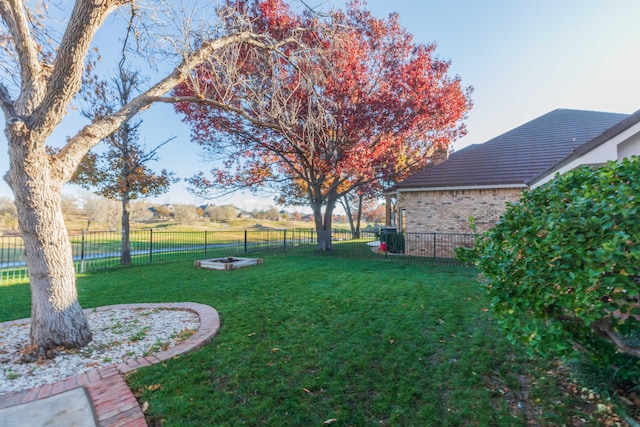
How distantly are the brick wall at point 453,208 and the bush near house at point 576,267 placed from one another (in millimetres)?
9078

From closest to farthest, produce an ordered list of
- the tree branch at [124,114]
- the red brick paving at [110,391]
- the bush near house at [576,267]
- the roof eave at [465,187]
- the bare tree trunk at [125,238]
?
the bush near house at [576,267]
the red brick paving at [110,391]
the tree branch at [124,114]
the bare tree trunk at [125,238]
the roof eave at [465,187]

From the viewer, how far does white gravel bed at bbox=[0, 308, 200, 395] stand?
282 cm

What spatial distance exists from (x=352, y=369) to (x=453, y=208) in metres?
10.2

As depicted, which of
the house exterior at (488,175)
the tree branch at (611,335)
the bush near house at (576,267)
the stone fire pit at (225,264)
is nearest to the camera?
the bush near house at (576,267)

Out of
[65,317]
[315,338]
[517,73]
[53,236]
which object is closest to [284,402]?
[315,338]

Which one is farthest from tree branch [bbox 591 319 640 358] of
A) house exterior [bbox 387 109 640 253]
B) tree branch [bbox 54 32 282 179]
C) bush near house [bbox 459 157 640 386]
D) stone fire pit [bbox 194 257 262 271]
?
house exterior [bbox 387 109 640 253]

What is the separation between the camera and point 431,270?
27.4ft

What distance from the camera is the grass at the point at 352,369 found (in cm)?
225

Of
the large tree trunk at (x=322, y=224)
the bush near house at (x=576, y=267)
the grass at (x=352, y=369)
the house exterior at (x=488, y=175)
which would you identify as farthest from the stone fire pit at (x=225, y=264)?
the bush near house at (x=576, y=267)

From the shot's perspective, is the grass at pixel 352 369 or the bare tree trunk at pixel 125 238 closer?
the grass at pixel 352 369

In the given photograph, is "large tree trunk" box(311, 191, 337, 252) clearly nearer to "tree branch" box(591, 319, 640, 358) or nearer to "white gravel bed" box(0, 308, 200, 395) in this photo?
"white gravel bed" box(0, 308, 200, 395)

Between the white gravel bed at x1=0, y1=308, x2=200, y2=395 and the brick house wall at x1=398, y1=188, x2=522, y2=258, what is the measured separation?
8.45 meters

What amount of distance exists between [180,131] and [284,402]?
12.4 meters

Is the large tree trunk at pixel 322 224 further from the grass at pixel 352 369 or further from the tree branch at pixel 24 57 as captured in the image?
the tree branch at pixel 24 57
